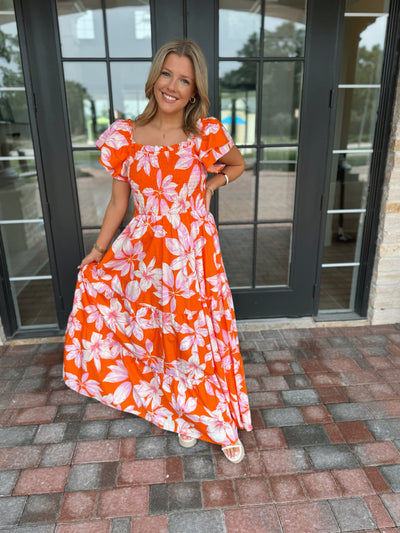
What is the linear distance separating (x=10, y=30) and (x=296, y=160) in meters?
1.83

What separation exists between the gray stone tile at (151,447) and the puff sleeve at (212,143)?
130 centimetres

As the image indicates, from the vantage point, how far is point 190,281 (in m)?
1.77

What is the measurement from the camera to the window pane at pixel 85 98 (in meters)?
2.27

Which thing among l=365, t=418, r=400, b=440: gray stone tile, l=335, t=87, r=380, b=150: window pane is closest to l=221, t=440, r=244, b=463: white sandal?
l=365, t=418, r=400, b=440: gray stone tile

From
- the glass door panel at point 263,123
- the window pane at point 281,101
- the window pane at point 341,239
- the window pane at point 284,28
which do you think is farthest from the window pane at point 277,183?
the window pane at point 341,239

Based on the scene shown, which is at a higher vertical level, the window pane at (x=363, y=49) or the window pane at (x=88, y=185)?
the window pane at (x=363, y=49)

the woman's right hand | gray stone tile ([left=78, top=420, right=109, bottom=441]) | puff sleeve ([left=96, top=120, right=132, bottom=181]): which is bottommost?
gray stone tile ([left=78, top=420, right=109, bottom=441])

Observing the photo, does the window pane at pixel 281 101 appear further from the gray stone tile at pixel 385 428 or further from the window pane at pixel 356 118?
the gray stone tile at pixel 385 428

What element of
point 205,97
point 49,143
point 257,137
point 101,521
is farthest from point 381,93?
point 101,521

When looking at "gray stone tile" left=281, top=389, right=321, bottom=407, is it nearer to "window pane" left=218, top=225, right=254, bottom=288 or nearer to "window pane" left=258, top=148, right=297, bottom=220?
"window pane" left=218, top=225, right=254, bottom=288

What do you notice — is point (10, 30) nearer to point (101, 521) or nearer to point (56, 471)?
point (56, 471)

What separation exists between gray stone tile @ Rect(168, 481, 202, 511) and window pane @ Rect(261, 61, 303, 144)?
1997 mm

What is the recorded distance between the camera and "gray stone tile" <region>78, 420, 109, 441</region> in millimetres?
1909

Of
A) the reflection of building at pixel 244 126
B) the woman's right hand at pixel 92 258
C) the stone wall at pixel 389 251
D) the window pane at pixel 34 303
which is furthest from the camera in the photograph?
the window pane at pixel 34 303
